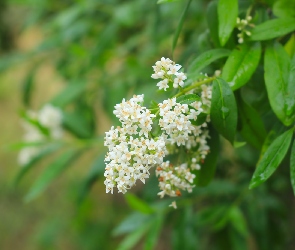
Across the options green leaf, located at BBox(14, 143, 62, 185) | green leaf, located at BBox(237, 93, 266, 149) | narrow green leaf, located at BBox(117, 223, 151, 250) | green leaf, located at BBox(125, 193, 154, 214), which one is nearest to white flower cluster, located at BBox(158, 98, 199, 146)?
green leaf, located at BBox(237, 93, 266, 149)

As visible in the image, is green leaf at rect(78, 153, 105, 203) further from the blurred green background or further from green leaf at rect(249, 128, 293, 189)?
green leaf at rect(249, 128, 293, 189)

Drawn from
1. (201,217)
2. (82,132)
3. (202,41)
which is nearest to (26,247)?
(82,132)

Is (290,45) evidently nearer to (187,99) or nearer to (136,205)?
(187,99)

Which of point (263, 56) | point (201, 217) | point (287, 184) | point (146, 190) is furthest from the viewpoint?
point (287, 184)

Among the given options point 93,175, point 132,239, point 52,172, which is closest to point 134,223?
point 132,239

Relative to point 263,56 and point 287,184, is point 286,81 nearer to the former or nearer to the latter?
point 263,56
